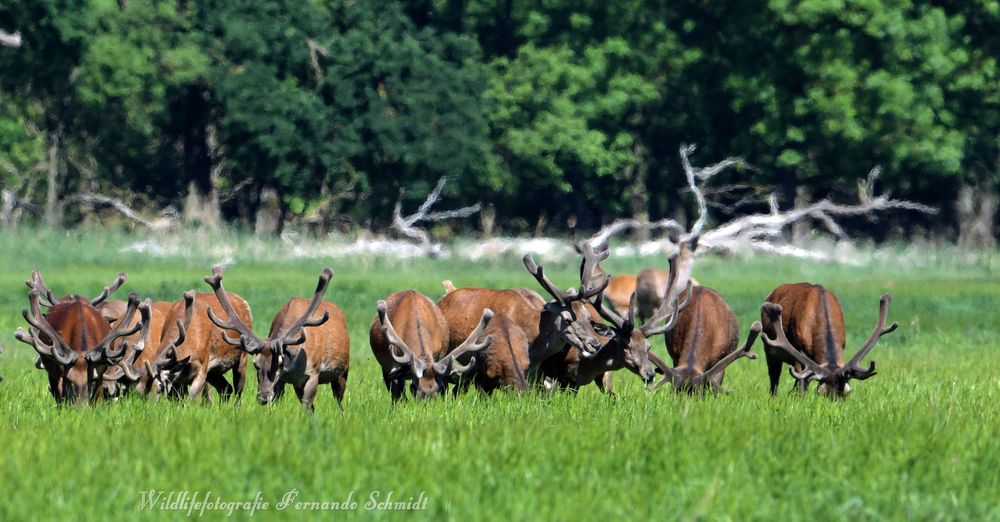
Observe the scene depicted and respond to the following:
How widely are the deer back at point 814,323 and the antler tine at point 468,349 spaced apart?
3.07 meters

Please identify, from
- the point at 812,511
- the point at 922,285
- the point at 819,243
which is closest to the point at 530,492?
the point at 812,511

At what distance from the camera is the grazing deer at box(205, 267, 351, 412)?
14.5 m

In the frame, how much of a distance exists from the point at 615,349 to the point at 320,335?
2758 millimetres

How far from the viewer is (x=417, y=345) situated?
14898mm

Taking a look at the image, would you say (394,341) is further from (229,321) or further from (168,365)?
(168,365)

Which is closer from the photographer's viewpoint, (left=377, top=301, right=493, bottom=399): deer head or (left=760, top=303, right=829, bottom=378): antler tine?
(left=377, top=301, right=493, bottom=399): deer head

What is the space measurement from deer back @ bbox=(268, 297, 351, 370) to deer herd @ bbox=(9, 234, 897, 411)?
1 cm

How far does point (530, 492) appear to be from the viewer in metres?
9.37

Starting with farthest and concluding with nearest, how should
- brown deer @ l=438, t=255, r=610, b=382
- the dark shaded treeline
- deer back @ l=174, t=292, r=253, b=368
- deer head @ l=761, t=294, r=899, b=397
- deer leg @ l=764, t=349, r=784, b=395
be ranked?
the dark shaded treeline
deer leg @ l=764, t=349, r=784, b=395
deer back @ l=174, t=292, r=253, b=368
brown deer @ l=438, t=255, r=610, b=382
deer head @ l=761, t=294, r=899, b=397

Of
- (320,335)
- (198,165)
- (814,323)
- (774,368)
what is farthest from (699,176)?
(320,335)

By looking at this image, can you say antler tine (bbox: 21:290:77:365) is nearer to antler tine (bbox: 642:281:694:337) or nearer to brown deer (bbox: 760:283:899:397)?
antler tine (bbox: 642:281:694:337)

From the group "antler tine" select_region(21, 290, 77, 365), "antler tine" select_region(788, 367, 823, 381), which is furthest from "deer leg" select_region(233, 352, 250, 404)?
"antler tine" select_region(788, 367, 823, 381)

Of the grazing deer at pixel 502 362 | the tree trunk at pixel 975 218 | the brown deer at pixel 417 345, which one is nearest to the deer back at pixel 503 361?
the grazing deer at pixel 502 362

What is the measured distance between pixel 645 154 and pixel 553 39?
5.56m
